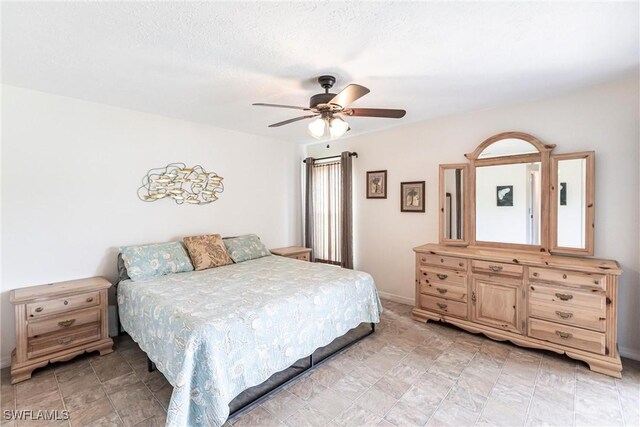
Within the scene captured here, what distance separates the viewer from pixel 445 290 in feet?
10.6

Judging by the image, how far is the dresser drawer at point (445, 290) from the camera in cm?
312

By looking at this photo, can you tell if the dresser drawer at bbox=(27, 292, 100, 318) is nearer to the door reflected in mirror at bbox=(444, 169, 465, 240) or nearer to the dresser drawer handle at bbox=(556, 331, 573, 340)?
the door reflected in mirror at bbox=(444, 169, 465, 240)

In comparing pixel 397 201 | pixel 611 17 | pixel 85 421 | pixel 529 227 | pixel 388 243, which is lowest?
pixel 85 421

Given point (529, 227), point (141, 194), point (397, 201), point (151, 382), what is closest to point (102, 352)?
point (151, 382)

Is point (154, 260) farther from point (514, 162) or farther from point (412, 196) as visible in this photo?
point (514, 162)

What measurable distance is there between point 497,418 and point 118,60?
363cm

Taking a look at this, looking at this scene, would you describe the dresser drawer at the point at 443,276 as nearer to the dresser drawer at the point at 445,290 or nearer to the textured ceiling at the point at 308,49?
the dresser drawer at the point at 445,290

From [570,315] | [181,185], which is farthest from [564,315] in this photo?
[181,185]

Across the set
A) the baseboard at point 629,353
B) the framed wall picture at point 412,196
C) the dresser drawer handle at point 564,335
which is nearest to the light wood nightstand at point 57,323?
the framed wall picture at point 412,196

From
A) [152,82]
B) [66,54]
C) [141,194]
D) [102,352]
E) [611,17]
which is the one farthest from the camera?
[141,194]

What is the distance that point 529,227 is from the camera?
3.03 metres

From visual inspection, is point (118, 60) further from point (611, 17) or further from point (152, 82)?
point (611, 17)

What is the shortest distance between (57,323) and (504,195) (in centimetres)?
451

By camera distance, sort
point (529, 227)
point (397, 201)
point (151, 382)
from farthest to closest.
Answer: point (397, 201) < point (529, 227) < point (151, 382)
